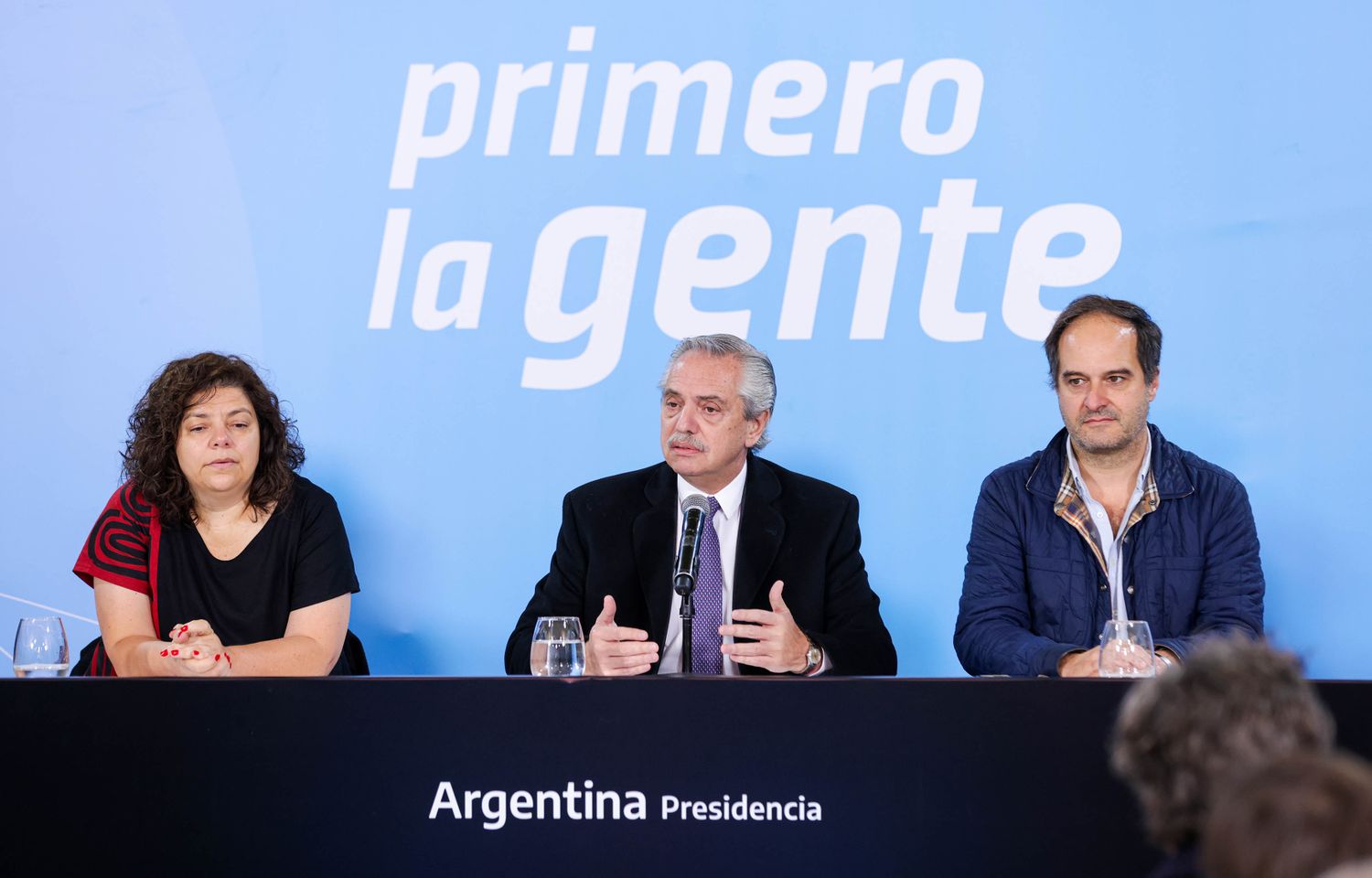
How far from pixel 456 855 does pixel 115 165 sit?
9.15ft

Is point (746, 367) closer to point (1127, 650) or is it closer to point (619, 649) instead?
point (619, 649)

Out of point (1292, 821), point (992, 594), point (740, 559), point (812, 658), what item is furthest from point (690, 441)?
point (1292, 821)

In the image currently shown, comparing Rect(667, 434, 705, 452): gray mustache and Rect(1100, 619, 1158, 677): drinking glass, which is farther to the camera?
Rect(667, 434, 705, 452): gray mustache

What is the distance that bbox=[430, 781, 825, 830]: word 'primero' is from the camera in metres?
2.14

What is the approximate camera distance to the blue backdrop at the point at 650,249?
3.78 metres

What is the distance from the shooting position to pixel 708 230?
397 cm

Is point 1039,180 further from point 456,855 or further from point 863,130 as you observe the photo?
point 456,855

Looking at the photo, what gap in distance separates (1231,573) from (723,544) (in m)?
1.14

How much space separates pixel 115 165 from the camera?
4.16m

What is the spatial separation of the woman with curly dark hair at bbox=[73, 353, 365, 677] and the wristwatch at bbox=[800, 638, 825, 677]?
1.10m

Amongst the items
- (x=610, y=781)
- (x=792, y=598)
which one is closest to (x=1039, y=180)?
(x=792, y=598)

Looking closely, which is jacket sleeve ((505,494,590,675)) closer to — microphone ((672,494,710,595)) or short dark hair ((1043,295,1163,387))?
microphone ((672,494,710,595))

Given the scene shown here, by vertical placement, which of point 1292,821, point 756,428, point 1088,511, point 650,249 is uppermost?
point 650,249

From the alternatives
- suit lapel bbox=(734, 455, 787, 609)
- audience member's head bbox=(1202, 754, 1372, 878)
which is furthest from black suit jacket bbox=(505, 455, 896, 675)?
audience member's head bbox=(1202, 754, 1372, 878)
